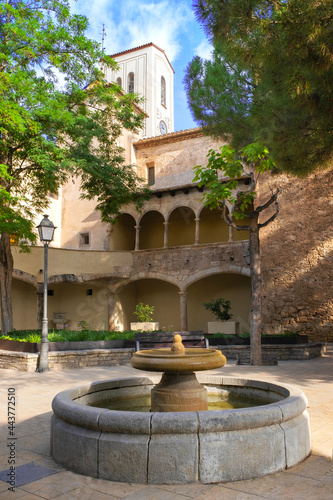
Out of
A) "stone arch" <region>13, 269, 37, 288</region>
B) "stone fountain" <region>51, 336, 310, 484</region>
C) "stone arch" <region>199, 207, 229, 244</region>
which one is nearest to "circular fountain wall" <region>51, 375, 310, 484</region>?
"stone fountain" <region>51, 336, 310, 484</region>

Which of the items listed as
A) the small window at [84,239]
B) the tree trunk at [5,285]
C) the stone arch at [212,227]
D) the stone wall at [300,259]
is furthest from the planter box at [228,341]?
the small window at [84,239]

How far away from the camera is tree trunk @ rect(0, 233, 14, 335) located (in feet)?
40.9

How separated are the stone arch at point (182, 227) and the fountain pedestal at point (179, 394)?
17.3 metres

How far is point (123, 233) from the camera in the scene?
71.6 feet

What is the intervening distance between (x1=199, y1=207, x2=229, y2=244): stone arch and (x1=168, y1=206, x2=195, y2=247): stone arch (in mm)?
571

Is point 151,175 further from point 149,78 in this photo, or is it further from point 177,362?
point 177,362

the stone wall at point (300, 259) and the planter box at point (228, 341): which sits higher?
the stone wall at point (300, 259)

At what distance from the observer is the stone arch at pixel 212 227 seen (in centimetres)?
2077

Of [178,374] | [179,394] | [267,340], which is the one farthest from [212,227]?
[179,394]

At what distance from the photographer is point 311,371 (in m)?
8.98

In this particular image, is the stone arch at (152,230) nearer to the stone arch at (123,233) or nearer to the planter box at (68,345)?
the stone arch at (123,233)

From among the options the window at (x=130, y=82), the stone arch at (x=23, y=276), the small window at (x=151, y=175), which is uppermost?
the window at (x=130, y=82)

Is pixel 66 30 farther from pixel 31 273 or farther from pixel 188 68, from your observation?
pixel 31 273

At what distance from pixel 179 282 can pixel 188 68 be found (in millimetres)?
8647
